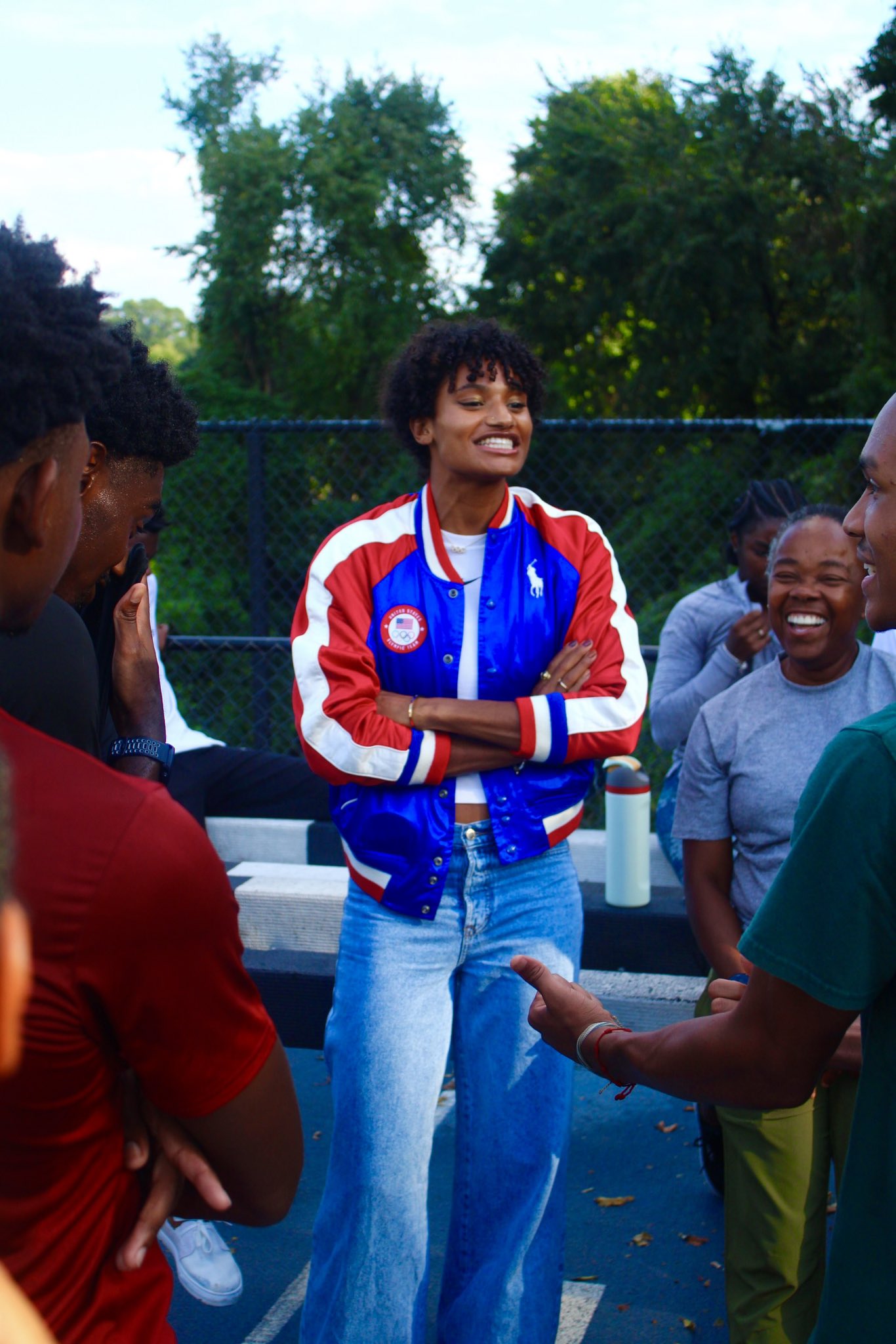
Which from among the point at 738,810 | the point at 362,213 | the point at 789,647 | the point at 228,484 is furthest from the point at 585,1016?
the point at 362,213

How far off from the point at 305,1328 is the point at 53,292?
2073 mm

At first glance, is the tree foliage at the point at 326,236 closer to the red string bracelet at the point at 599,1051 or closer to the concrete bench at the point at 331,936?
the concrete bench at the point at 331,936

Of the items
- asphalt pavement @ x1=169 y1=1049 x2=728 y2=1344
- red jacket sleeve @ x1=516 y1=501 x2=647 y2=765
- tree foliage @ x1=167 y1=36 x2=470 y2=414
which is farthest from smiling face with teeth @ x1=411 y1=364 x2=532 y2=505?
tree foliage @ x1=167 y1=36 x2=470 y2=414

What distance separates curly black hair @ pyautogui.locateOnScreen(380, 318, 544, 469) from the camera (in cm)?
284

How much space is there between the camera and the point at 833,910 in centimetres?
133

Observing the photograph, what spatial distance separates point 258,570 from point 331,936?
108 inches

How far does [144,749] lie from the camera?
95.2 inches

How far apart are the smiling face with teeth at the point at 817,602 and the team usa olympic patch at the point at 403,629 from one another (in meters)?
0.95

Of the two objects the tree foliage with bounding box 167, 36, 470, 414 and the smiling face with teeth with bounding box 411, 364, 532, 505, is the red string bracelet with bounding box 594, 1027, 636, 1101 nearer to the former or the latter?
the smiling face with teeth with bounding box 411, 364, 532, 505

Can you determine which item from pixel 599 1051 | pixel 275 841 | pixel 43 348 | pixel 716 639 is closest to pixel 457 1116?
pixel 599 1051

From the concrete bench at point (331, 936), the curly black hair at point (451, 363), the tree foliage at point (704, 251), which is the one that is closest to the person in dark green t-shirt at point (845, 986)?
the curly black hair at point (451, 363)

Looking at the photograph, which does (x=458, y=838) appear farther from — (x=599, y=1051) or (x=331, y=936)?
(x=331, y=936)

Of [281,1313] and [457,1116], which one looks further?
[281,1313]

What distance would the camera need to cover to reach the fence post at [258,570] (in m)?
6.47
